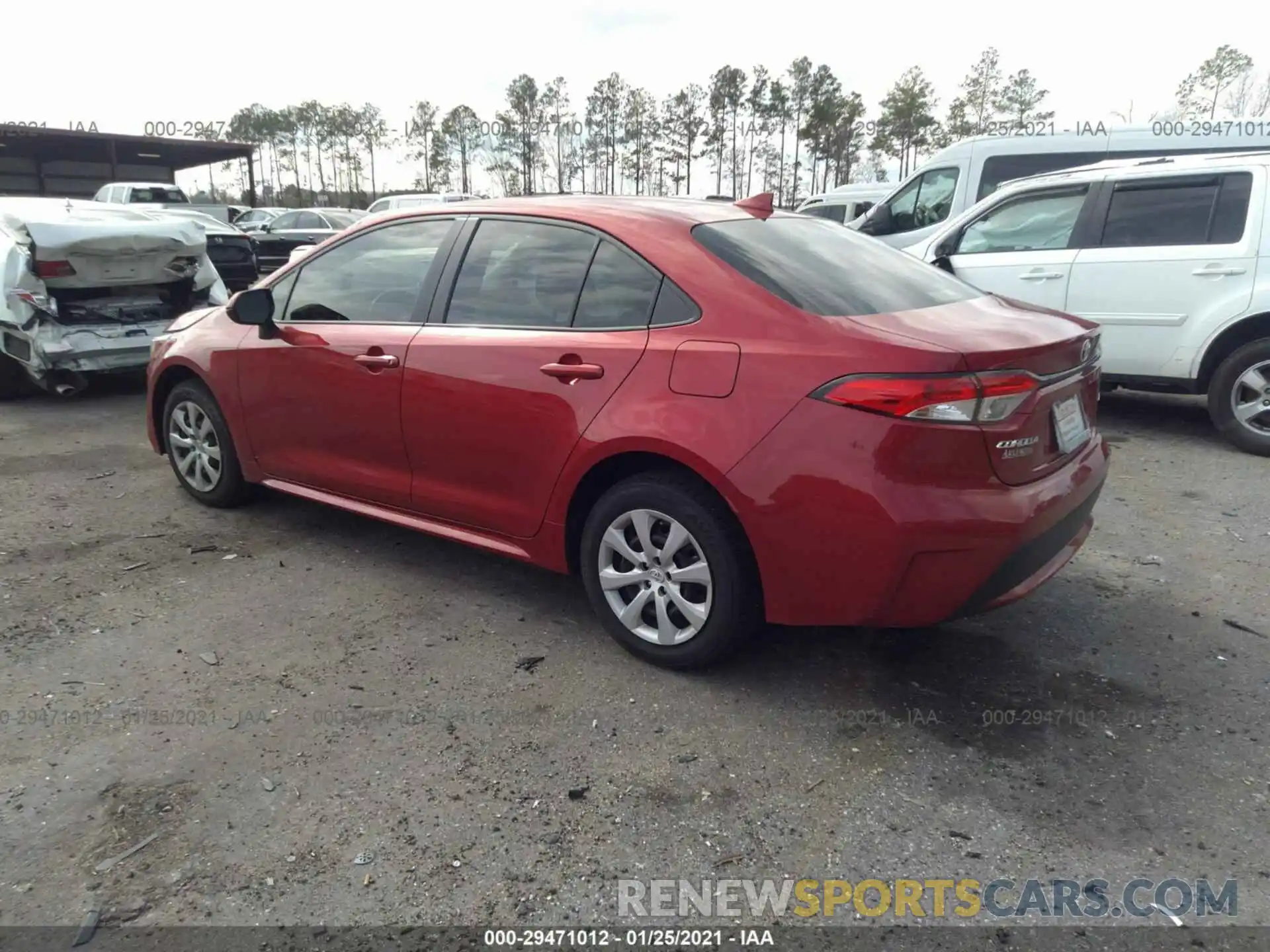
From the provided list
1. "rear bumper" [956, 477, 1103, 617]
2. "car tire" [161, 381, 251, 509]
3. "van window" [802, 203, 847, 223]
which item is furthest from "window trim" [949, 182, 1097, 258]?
"van window" [802, 203, 847, 223]

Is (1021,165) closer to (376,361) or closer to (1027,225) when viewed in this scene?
(1027,225)

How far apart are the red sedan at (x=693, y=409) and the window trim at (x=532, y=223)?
1cm

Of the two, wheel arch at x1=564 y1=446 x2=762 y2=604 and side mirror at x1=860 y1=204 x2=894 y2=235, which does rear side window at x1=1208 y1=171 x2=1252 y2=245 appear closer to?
wheel arch at x1=564 y1=446 x2=762 y2=604

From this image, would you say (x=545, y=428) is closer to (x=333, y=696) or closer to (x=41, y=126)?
(x=333, y=696)

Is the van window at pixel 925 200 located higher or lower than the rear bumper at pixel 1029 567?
higher

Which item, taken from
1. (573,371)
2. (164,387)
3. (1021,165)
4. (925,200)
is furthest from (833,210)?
(573,371)

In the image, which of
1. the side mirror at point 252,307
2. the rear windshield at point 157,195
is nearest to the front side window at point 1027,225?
the side mirror at point 252,307

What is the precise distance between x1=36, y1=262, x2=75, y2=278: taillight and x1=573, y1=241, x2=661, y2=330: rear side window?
5.84 metres

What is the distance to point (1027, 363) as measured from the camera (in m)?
2.80

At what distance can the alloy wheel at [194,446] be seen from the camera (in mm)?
4844

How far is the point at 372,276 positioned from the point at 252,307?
1.99ft

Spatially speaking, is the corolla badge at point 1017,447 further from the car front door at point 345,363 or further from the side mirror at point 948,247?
the side mirror at point 948,247

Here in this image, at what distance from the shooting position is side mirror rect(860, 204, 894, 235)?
11.9m

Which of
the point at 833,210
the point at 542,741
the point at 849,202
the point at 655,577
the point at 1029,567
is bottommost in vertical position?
the point at 542,741
